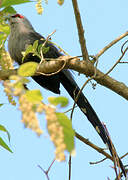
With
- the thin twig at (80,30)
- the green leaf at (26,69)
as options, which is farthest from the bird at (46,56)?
the green leaf at (26,69)

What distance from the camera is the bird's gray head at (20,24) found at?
3.42 meters

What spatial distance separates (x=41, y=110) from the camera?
69 cm

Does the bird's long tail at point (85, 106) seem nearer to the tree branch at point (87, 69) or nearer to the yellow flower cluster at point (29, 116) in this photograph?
the tree branch at point (87, 69)

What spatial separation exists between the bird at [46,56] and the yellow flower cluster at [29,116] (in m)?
1.98

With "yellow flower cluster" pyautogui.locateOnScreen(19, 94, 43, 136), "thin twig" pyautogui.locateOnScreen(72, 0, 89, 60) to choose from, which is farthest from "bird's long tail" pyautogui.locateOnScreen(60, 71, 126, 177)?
"yellow flower cluster" pyautogui.locateOnScreen(19, 94, 43, 136)

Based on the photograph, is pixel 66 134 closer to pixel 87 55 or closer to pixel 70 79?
pixel 87 55

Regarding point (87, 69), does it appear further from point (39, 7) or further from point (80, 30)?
point (39, 7)

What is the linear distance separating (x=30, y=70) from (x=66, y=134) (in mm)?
210

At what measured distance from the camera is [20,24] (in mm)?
3479

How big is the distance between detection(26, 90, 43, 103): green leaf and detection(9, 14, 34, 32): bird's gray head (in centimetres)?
274

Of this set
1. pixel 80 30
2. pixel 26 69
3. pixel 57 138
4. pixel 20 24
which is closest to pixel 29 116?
pixel 57 138

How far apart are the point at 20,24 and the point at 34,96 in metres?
2.88

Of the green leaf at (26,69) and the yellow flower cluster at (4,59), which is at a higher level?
the green leaf at (26,69)

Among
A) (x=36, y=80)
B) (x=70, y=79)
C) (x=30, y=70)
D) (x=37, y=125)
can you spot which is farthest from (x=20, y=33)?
(x=37, y=125)
